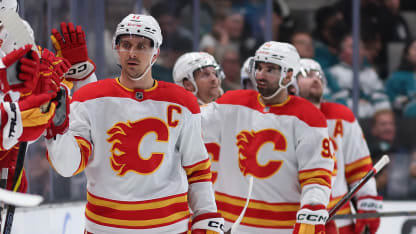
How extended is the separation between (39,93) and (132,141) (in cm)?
49

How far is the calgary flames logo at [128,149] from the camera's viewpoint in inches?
95.0

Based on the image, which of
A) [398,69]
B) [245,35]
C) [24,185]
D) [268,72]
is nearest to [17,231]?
[24,185]

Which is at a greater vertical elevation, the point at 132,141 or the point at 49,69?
the point at 49,69

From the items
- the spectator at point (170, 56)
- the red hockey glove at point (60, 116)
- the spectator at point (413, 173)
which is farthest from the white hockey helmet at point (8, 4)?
the spectator at point (413, 173)

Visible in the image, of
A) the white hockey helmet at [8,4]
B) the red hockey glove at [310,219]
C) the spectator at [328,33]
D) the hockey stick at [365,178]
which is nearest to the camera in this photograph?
the white hockey helmet at [8,4]

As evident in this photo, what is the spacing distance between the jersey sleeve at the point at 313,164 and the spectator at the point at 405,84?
3.21 metres

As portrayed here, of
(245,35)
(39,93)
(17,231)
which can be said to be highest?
(39,93)

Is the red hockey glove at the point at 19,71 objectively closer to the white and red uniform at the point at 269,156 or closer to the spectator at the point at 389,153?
the white and red uniform at the point at 269,156

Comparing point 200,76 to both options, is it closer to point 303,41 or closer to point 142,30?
point 142,30

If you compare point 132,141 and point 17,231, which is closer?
point 132,141

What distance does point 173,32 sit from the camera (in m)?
5.90

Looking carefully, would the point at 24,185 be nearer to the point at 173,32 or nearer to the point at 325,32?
the point at 173,32

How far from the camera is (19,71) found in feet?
6.28

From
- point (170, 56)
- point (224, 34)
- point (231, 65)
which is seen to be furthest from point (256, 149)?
point (224, 34)
